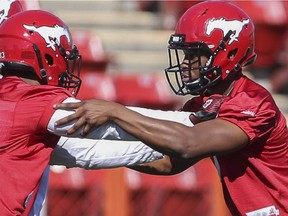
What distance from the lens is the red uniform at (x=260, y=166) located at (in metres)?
4.95

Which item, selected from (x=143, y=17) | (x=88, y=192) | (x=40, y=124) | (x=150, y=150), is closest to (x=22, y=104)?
(x=40, y=124)

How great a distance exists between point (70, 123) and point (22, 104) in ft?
0.69

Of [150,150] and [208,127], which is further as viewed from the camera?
[150,150]

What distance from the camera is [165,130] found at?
Result: 15.4 ft

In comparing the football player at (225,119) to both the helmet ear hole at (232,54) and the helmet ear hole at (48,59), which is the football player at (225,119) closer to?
the helmet ear hole at (232,54)

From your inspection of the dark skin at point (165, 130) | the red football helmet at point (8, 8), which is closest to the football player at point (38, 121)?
the dark skin at point (165, 130)

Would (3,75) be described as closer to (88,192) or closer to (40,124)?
(40,124)

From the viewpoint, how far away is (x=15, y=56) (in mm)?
4961

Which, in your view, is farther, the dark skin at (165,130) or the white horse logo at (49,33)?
the white horse logo at (49,33)

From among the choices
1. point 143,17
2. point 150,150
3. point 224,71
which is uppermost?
point 224,71

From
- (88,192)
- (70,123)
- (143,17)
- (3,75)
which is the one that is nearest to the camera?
(70,123)

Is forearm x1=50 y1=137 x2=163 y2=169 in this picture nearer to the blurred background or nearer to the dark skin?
the dark skin

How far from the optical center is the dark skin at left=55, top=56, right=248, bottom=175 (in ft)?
15.4

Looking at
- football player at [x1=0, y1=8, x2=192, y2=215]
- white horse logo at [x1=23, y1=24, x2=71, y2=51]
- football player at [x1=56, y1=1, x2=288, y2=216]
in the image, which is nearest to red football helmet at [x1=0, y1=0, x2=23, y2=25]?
football player at [x1=0, y1=8, x2=192, y2=215]
